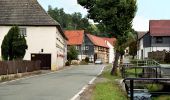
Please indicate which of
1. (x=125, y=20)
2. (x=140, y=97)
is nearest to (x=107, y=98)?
(x=140, y=97)

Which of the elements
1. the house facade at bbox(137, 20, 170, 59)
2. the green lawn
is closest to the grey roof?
the green lawn

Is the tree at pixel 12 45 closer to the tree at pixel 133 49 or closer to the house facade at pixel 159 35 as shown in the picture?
the house facade at pixel 159 35

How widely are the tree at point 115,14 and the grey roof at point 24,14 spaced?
53.1 ft

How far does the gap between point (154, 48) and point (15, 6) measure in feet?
135

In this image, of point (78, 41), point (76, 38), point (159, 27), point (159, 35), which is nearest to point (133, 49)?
point (78, 41)

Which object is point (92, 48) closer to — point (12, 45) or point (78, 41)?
point (78, 41)

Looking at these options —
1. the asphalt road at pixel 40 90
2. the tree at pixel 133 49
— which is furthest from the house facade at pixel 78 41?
the asphalt road at pixel 40 90

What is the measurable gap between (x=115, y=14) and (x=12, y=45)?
10.7 meters

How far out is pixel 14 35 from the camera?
48.1 meters

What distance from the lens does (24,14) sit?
213 feet

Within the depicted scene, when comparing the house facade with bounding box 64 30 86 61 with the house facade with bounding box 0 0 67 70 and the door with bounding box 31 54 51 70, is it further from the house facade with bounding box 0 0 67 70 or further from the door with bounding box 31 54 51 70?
the door with bounding box 31 54 51 70

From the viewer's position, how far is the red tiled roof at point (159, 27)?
96.5 meters

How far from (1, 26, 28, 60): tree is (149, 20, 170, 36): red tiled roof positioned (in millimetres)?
52028

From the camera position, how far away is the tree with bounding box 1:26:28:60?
4794cm
